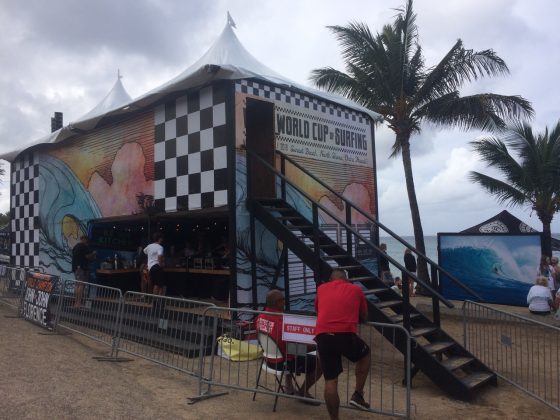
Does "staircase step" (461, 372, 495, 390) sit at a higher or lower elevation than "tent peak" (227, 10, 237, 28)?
lower

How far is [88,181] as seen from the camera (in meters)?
10.1

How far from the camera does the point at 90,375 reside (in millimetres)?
5297

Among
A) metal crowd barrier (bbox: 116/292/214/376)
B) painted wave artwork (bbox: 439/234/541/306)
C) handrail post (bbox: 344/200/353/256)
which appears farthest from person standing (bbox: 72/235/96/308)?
painted wave artwork (bbox: 439/234/541/306)

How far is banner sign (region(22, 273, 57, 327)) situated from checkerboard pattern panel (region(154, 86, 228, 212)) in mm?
2161

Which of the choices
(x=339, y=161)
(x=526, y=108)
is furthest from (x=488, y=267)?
(x=339, y=161)

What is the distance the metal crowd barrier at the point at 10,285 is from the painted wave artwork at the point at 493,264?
10.0m

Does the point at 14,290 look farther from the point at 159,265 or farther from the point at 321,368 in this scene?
the point at 321,368

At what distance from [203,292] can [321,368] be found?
5539 millimetres

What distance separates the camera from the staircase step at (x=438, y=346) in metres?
5.43

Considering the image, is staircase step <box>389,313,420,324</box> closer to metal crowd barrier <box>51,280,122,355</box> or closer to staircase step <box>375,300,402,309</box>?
staircase step <box>375,300,402,309</box>

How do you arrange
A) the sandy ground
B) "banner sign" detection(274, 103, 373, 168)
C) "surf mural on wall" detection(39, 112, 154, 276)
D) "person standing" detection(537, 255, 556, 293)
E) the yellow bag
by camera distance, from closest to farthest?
the sandy ground → the yellow bag → "banner sign" detection(274, 103, 373, 168) → "surf mural on wall" detection(39, 112, 154, 276) → "person standing" detection(537, 255, 556, 293)

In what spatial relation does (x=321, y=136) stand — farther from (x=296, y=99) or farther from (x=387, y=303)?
(x=387, y=303)

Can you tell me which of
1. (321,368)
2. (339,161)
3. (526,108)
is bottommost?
(321,368)

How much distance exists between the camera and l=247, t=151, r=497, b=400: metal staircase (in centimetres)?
526
